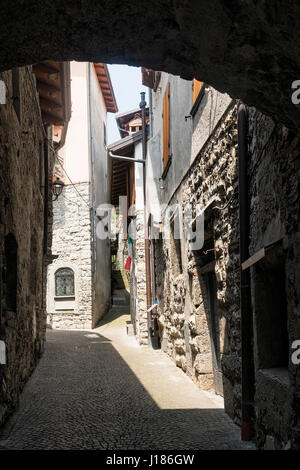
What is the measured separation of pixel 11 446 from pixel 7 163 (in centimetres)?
248

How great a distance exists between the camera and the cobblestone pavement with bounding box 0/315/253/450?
12.9 ft

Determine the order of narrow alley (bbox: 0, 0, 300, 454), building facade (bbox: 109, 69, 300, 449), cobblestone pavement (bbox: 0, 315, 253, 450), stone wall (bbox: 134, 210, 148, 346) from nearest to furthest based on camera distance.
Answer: narrow alley (bbox: 0, 0, 300, 454) → building facade (bbox: 109, 69, 300, 449) → cobblestone pavement (bbox: 0, 315, 253, 450) → stone wall (bbox: 134, 210, 148, 346)

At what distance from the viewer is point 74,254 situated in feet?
55.3

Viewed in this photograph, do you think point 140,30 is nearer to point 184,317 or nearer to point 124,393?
point 124,393

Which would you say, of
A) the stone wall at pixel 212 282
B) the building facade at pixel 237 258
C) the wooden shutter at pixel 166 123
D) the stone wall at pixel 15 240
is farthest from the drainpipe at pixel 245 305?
the wooden shutter at pixel 166 123

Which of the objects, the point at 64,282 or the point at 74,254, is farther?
the point at 74,254

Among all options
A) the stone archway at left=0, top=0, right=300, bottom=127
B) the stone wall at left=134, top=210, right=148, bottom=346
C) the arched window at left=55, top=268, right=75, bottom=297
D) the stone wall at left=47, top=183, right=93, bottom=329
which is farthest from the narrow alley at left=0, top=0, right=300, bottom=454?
the arched window at left=55, top=268, right=75, bottom=297

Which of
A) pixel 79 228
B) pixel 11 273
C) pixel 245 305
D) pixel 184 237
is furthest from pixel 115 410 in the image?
pixel 79 228

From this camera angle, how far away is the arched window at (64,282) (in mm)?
16609

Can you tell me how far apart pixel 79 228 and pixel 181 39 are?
49.3 ft

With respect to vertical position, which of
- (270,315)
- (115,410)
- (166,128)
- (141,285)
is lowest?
(115,410)

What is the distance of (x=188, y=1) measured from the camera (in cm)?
212

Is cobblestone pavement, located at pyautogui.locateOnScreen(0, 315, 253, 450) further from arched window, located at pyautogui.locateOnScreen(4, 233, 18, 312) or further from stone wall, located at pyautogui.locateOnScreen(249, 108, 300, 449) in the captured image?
arched window, located at pyautogui.locateOnScreen(4, 233, 18, 312)

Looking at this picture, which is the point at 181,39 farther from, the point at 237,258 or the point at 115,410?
the point at 115,410
